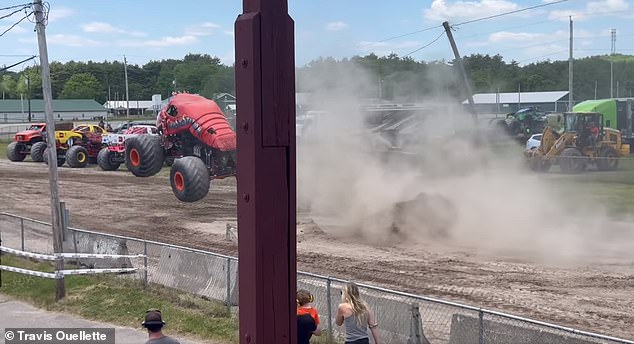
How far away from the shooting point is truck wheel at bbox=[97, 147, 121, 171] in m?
34.2

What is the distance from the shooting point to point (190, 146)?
22.7 m

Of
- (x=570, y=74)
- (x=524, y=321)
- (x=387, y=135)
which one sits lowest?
(x=524, y=321)

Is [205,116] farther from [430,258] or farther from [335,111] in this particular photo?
[430,258]

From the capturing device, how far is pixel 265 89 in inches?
85.9

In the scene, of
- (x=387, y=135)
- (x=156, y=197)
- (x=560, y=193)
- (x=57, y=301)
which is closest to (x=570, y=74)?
(x=560, y=193)

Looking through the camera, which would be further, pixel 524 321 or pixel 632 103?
pixel 632 103

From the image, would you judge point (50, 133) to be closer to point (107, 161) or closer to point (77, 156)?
point (107, 161)

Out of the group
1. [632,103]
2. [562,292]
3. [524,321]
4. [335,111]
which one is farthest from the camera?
[632,103]

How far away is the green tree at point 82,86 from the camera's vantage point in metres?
71.5

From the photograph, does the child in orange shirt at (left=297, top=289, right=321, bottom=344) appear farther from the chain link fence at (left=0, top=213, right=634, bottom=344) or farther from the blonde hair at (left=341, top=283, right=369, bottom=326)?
the chain link fence at (left=0, top=213, right=634, bottom=344)

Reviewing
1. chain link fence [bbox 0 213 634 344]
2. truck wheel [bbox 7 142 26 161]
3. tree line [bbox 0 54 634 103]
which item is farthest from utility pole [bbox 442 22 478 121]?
truck wheel [bbox 7 142 26 161]

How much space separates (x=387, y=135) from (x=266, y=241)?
1769 cm

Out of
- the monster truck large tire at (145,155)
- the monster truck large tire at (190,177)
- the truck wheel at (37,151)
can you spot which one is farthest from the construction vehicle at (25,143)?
the monster truck large tire at (190,177)

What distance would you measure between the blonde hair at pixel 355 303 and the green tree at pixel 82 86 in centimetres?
6767
